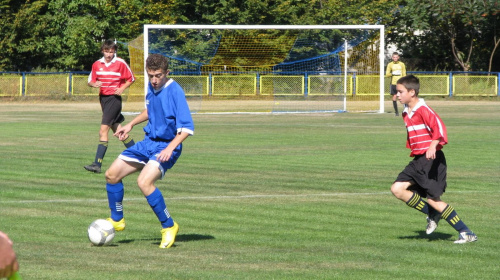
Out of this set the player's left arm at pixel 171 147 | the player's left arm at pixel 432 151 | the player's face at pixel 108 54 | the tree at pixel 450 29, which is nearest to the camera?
the player's left arm at pixel 171 147

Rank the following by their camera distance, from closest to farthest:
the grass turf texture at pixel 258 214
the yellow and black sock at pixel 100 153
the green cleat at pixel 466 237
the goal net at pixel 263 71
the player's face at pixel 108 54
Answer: the grass turf texture at pixel 258 214, the green cleat at pixel 466 237, the player's face at pixel 108 54, the yellow and black sock at pixel 100 153, the goal net at pixel 263 71

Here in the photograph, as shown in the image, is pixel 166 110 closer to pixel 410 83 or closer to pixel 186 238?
pixel 186 238

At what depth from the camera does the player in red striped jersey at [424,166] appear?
727 centimetres

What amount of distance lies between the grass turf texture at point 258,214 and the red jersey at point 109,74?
4.55 ft

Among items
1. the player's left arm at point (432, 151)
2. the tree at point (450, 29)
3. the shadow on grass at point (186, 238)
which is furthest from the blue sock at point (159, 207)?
the tree at point (450, 29)

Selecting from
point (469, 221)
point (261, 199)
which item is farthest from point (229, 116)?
point (469, 221)

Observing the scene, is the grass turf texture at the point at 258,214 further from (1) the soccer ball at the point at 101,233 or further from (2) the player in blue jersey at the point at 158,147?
(2) the player in blue jersey at the point at 158,147

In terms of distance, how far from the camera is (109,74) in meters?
13.7

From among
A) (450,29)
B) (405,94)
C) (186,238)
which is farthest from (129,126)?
(450,29)

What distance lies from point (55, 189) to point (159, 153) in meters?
4.23

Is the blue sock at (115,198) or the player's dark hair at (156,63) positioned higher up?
the player's dark hair at (156,63)

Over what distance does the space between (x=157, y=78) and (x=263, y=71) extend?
28.6 m

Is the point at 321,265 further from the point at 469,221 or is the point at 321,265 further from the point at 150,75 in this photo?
the point at 469,221

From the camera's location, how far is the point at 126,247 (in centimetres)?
707
